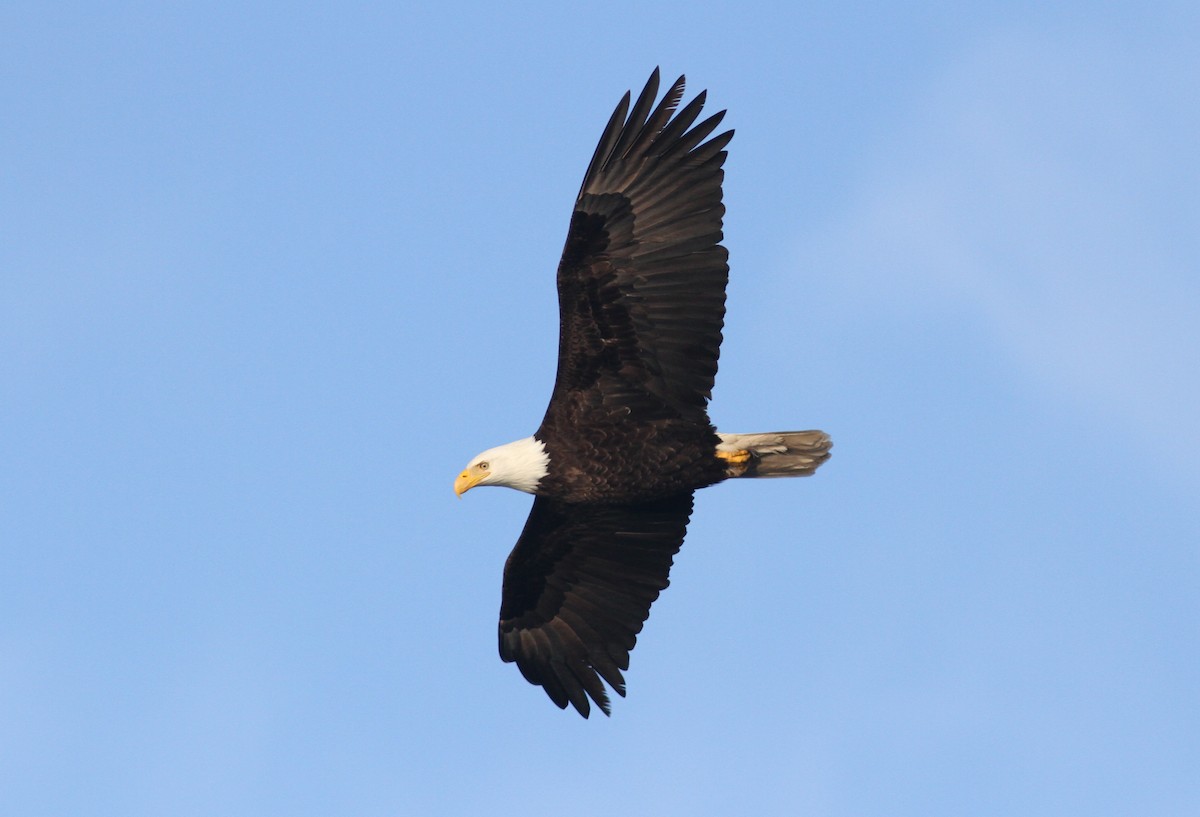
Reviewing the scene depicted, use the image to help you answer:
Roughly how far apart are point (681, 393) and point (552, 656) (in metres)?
2.65

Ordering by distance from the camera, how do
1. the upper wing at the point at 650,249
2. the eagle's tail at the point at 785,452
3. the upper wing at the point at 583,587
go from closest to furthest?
the upper wing at the point at 650,249 → the eagle's tail at the point at 785,452 → the upper wing at the point at 583,587

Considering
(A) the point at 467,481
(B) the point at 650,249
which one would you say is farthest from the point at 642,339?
(A) the point at 467,481

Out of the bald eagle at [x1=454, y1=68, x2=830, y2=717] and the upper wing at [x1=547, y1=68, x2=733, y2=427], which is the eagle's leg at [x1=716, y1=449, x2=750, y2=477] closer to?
the bald eagle at [x1=454, y1=68, x2=830, y2=717]

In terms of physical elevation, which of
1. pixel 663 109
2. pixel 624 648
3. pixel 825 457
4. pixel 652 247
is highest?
pixel 663 109

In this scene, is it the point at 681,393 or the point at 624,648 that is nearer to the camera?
the point at 681,393

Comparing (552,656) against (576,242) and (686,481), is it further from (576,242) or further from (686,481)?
(576,242)

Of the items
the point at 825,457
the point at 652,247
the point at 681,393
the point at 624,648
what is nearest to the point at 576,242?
the point at 652,247

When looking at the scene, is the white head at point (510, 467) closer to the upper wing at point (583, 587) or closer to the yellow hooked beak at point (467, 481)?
the yellow hooked beak at point (467, 481)

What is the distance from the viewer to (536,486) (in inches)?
519

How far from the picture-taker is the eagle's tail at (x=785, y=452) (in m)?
13.2

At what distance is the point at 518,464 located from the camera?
517 inches

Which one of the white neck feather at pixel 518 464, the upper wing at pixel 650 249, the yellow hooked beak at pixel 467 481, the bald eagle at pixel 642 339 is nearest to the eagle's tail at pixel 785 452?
the bald eagle at pixel 642 339

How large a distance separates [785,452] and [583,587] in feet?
6.82

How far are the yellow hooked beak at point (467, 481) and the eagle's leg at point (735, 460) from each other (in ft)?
5.98
